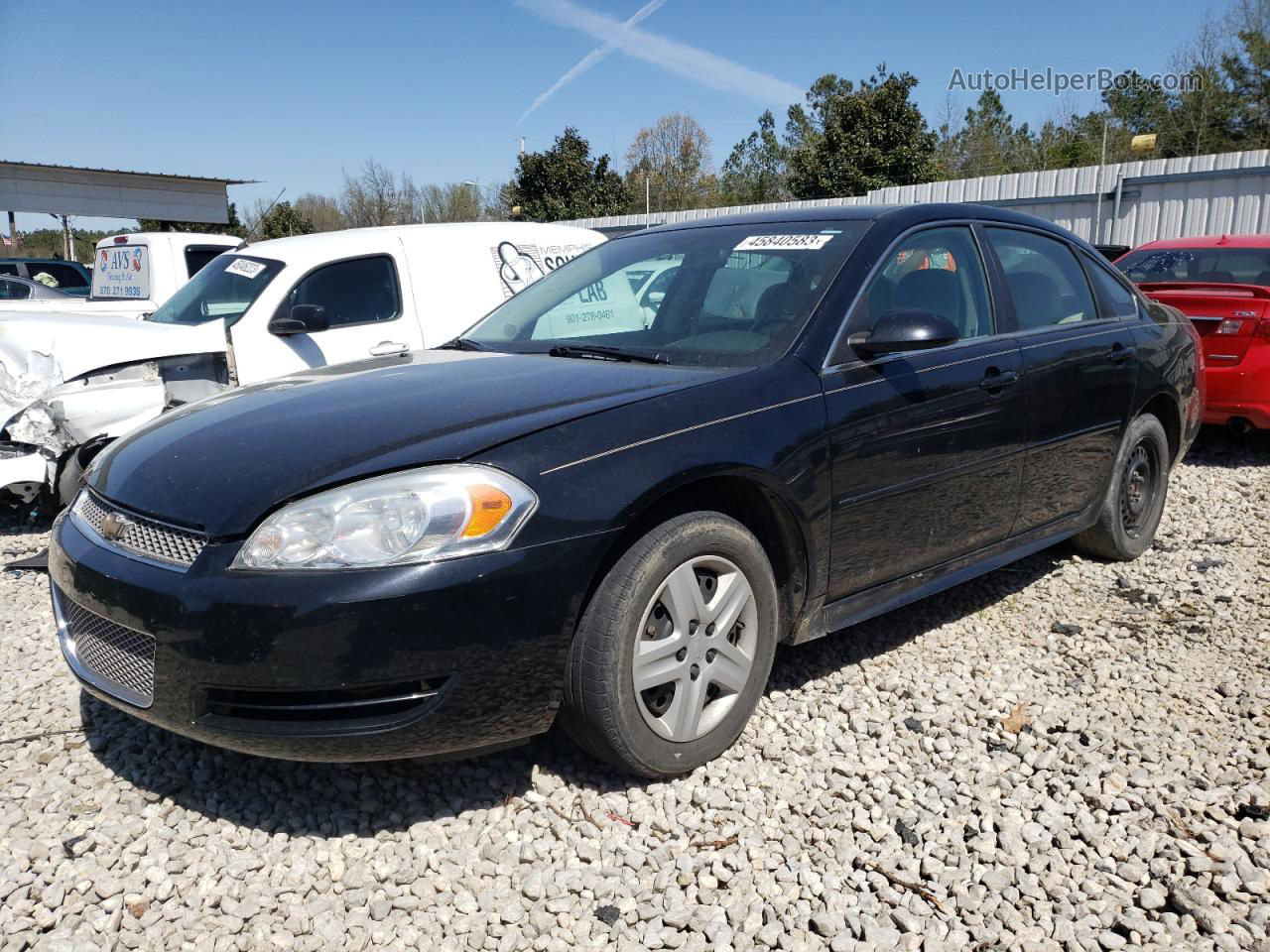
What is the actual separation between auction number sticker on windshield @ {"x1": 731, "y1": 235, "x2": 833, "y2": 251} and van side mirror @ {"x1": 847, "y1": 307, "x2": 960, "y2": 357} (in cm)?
45

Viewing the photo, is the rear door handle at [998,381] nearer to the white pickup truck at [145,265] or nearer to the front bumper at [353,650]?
the front bumper at [353,650]

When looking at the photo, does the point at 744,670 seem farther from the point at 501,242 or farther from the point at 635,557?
the point at 501,242

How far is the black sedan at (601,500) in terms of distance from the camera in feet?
7.66

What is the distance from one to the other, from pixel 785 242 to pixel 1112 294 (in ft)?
6.66

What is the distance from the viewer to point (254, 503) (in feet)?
7.84

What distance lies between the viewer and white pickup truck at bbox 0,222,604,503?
17.7 ft

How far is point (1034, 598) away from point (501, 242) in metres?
4.47

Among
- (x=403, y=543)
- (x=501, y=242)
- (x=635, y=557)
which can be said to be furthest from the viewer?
(x=501, y=242)

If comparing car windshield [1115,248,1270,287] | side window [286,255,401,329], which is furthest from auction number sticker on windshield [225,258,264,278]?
car windshield [1115,248,1270,287]

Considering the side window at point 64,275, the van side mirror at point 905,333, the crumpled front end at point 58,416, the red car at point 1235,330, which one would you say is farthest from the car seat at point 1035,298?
the side window at point 64,275

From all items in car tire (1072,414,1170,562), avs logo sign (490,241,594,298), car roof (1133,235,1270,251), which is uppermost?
avs logo sign (490,241,594,298)

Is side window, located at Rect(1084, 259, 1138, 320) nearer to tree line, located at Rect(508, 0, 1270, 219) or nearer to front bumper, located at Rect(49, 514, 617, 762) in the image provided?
front bumper, located at Rect(49, 514, 617, 762)

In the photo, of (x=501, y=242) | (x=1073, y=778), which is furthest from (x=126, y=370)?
(x=1073, y=778)

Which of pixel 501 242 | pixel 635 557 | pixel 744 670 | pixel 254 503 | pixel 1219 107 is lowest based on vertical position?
pixel 744 670
